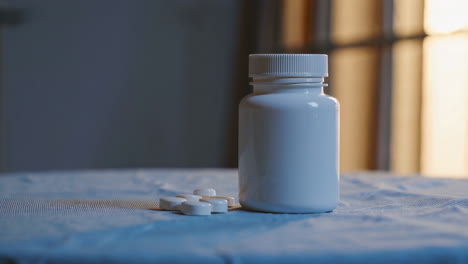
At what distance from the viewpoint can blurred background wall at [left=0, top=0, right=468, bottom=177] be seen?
11.0 feet

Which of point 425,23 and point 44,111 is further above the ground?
point 425,23

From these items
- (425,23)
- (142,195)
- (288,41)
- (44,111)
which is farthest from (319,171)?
(44,111)

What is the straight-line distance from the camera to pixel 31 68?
4.10 m

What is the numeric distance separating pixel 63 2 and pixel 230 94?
1.19m

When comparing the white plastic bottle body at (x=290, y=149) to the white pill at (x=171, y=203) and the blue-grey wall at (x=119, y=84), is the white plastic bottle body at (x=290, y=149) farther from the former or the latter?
the blue-grey wall at (x=119, y=84)

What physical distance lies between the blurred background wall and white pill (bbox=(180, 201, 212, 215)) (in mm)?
2485

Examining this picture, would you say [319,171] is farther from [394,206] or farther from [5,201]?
[5,201]

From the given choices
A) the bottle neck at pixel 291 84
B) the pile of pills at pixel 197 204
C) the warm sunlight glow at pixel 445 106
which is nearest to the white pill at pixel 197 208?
the pile of pills at pixel 197 204

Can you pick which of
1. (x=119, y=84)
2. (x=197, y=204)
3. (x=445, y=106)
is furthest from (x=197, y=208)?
(x=119, y=84)

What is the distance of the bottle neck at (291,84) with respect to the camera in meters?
0.77

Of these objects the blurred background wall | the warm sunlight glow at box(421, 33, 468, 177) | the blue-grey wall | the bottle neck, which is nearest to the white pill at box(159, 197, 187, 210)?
the bottle neck

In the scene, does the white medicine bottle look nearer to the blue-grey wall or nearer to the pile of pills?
the pile of pills

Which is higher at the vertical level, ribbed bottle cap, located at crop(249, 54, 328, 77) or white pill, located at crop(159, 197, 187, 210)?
ribbed bottle cap, located at crop(249, 54, 328, 77)

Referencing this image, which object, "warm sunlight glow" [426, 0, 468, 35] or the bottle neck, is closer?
the bottle neck
